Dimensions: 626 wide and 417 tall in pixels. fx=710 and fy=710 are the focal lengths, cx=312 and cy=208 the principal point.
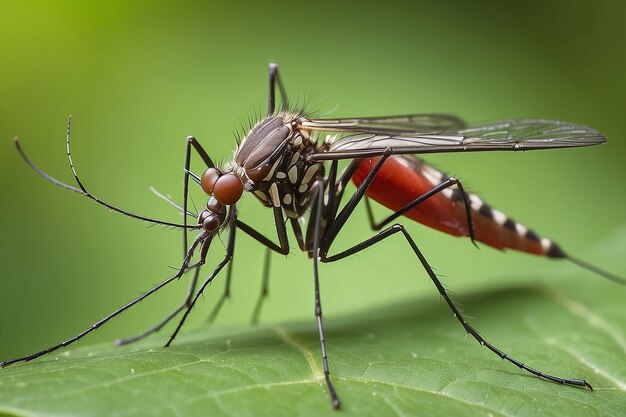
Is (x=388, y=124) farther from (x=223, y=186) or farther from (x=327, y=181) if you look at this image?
(x=223, y=186)

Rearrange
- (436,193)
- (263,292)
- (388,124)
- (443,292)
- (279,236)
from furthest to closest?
1. (263,292)
2. (388,124)
3. (436,193)
4. (279,236)
5. (443,292)

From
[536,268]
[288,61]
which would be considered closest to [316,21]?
[288,61]

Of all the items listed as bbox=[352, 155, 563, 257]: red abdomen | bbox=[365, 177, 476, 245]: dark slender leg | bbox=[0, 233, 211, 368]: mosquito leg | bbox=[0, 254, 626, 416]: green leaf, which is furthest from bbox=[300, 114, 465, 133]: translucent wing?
bbox=[0, 254, 626, 416]: green leaf

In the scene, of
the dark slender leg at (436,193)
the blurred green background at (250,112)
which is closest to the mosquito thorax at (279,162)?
the dark slender leg at (436,193)

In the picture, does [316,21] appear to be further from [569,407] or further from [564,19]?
[569,407]

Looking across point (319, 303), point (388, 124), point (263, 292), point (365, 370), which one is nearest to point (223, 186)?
point (319, 303)

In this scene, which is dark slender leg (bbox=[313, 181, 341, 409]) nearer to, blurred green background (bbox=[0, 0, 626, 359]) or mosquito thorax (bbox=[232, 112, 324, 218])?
mosquito thorax (bbox=[232, 112, 324, 218])
